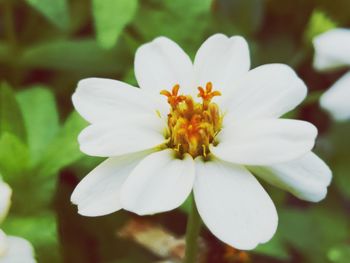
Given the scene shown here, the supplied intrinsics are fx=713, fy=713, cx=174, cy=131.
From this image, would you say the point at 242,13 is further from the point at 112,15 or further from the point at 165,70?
the point at 165,70

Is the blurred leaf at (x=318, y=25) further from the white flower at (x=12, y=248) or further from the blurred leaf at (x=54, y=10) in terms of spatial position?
the white flower at (x=12, y=248)

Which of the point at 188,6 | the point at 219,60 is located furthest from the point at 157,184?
the point at 188,6

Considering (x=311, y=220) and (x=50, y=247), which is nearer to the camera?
(x=50, y=247)

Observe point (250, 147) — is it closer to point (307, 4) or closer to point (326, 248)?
point (326, 248)

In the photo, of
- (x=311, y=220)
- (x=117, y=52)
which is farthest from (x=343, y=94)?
(x=117, y=52)

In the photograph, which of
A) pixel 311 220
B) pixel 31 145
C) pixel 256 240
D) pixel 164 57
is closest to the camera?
pixel 256 240

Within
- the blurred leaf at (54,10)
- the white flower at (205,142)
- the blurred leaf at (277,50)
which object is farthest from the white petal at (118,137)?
the blurred leaf at (277,50)

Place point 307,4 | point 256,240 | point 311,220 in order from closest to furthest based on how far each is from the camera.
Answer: point 256,240, point 311,220, point 307,4
